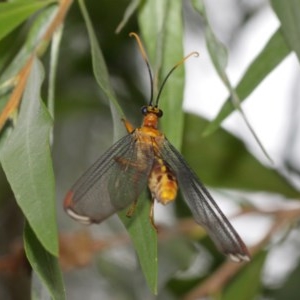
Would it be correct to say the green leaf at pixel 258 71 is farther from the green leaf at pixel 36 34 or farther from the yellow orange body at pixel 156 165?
the green leaf at pixel 36 34

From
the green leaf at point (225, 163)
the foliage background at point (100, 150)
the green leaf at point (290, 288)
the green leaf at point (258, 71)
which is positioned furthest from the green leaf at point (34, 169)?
the green leaf at point (290, 288)

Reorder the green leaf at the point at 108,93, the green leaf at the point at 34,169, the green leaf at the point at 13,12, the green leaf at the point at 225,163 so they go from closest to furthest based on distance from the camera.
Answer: the green leaf at the point at 34,169 → the green leaf at the point at 108,93 → the green leaf at the point at 13,12 → the green leaf at the point at 225,163

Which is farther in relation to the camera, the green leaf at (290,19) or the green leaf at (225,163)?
the green leaf at (225,163)

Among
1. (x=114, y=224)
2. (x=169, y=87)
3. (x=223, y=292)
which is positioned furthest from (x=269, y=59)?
(x=114, y=224)

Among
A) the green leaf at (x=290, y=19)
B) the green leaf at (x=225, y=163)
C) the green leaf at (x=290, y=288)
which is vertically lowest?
the green leaf at (x=290, y=288)

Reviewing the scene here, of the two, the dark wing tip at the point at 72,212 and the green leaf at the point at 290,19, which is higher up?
the green leaf at the point at 290,19

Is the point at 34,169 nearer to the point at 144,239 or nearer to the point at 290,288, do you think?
the point at 144,239

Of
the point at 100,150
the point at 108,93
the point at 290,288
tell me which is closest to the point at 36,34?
the point at 108,93
